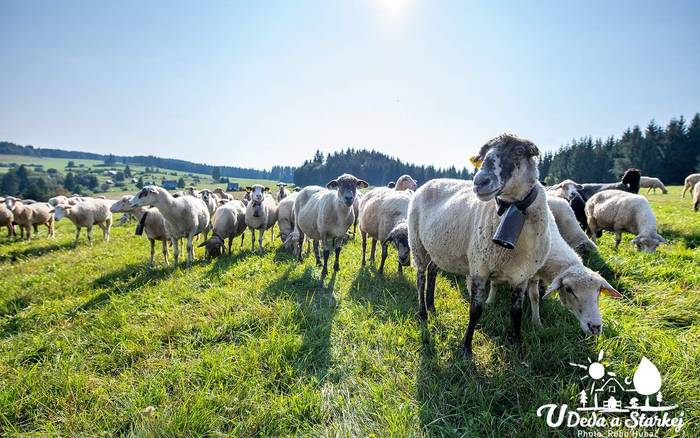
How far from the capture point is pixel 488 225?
3.54 meters

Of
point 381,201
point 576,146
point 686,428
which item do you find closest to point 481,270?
point 686,428

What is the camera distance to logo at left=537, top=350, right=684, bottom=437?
2641 millimetres

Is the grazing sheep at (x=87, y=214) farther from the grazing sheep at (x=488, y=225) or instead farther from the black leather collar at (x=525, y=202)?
the black leather collar at (x=525, y=202)

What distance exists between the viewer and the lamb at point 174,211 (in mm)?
8648

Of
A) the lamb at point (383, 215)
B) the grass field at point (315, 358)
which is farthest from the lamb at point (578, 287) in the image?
the lamb at point (383, 215)

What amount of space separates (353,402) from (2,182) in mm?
115638

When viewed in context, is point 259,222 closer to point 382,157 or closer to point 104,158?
point 382,157

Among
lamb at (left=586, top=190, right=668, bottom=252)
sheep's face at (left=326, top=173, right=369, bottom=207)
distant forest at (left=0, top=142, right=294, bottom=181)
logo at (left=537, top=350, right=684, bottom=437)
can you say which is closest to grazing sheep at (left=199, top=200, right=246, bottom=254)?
sheep's face at (left=326, top=173, right=369, bottom=207)

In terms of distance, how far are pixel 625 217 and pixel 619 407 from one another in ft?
27.1

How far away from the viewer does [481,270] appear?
11.8ft

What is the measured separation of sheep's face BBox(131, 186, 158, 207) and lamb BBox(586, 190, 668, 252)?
13.8 meters

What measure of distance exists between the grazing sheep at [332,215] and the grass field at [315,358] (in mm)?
2064

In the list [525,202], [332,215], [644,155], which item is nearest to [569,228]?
[525,202]

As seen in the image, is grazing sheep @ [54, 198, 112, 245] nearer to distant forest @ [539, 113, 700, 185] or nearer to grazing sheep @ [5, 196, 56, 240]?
grazing sheep @ [5, 196, 56, 240]
